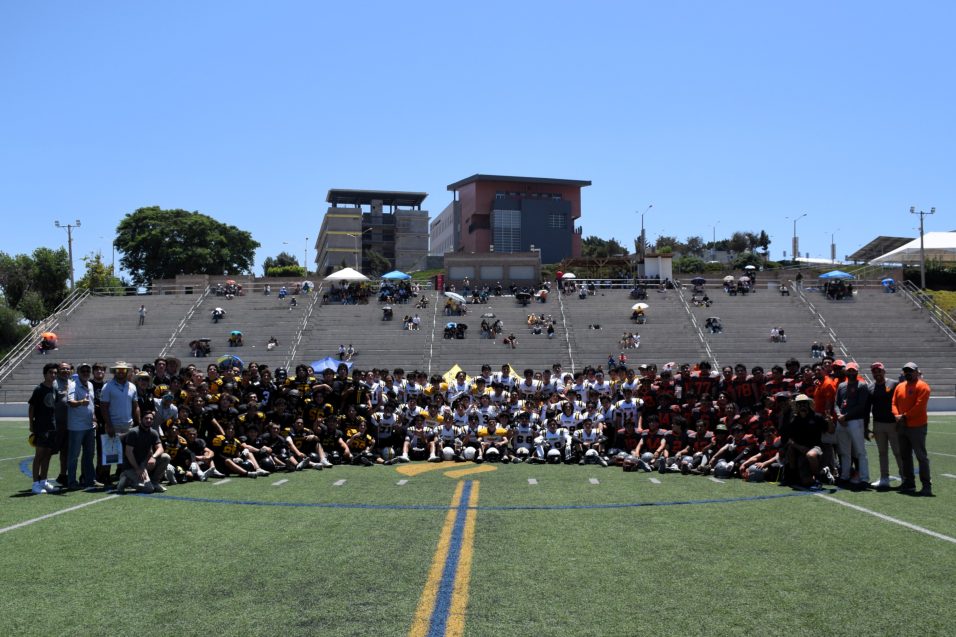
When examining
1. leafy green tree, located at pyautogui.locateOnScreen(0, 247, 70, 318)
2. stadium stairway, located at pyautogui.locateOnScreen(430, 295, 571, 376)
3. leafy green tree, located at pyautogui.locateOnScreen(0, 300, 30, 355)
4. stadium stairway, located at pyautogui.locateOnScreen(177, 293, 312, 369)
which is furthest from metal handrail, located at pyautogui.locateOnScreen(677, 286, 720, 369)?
leafy green tree, located at pyautogui.locateOnScreen(0, 247, 70, 318)

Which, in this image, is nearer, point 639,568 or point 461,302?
point 639,568

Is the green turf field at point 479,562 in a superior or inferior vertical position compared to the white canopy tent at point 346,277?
inferior

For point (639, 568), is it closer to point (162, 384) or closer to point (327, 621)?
point (327, 621)

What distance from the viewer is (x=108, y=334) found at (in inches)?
1455

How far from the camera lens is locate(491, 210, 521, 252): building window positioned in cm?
7725

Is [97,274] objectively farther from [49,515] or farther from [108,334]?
[49,515]

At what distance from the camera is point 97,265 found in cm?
6347

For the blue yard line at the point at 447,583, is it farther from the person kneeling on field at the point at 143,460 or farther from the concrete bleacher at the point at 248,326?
the concrete bleacher at the point at 248,326

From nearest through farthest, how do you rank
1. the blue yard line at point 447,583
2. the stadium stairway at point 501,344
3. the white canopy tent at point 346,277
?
the blue yard line at point 447,583
the stadium stairway at point 501,344
the white canopy tent at point 346,277

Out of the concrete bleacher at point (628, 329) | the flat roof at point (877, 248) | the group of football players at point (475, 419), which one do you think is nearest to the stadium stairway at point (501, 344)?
the concrete bleacher at point (628, 329)

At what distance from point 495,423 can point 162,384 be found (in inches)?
218

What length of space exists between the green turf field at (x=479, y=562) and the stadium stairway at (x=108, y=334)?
25525 millimetres

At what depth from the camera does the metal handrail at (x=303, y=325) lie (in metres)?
A: 34.2

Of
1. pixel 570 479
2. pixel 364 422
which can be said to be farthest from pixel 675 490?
pixel 364 422
